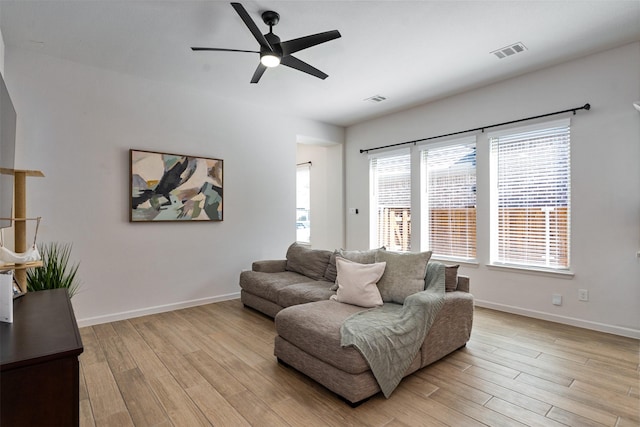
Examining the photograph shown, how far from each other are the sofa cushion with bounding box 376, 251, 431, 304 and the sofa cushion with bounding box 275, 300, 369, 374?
324 mm

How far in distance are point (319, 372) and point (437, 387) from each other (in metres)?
0.84

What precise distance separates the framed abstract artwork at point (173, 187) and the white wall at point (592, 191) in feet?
11.8

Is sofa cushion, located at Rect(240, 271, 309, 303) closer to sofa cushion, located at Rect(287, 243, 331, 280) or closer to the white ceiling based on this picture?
sofa cushion, located at Rect(287, 243, 331, 280)

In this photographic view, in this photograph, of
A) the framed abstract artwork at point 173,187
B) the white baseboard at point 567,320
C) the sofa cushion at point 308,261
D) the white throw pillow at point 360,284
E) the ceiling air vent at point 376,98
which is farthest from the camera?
the ceiling air vent at point 376,98

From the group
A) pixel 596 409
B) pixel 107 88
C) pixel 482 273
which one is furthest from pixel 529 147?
pixel 107 88

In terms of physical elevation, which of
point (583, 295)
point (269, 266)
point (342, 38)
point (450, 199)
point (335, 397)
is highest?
point (342, 38)

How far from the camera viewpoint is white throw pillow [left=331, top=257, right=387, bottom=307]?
2805 mm

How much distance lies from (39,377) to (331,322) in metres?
1.65

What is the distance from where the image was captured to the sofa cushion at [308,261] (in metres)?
4.10

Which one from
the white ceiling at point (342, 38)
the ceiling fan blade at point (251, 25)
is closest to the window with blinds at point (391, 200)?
the white ceiling at point (342, 38)

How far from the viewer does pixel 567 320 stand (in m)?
3.61

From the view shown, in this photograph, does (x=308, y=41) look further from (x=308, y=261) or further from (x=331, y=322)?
(x=308, y=261)

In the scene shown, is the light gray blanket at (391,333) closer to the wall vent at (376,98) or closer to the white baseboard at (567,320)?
the white baseboard at (567,320)

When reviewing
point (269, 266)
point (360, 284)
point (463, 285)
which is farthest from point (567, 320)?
point (269, 266)
